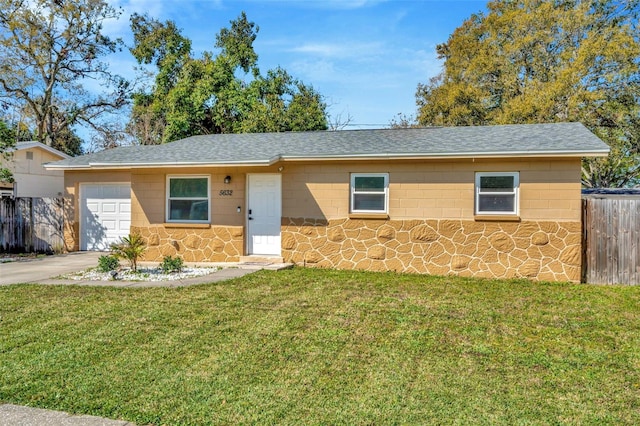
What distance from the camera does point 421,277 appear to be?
9.30 meters

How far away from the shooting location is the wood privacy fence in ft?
43.7

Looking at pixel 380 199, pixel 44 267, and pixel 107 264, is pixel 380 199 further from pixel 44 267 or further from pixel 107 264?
pixel 44 267

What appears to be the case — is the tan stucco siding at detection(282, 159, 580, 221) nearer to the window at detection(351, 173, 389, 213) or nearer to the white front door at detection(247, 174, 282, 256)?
the window at detection(351, 173, 389, 213)

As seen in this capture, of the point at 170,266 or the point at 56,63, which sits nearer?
the point at 170,266

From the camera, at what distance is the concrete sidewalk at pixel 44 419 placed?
3.22 meters

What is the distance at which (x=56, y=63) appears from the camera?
2267cm

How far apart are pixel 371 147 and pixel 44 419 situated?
27.3 ft

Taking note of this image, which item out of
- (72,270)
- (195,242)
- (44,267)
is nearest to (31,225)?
(44,267)

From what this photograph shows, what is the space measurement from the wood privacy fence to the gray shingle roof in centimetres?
155

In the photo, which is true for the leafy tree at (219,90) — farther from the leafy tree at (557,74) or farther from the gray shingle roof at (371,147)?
the gray shingle roof at (371,147)

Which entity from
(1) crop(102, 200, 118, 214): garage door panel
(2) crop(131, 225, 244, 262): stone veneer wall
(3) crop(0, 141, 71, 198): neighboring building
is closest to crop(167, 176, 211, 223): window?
(2) crop(131, 225, 244, 262): stone veneer wall

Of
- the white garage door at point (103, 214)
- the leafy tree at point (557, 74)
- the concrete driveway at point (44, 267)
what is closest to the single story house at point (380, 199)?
the white garage door at point (103, 214)

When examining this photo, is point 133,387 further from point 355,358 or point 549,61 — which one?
point 549,61

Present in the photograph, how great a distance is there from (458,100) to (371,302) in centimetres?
1901
